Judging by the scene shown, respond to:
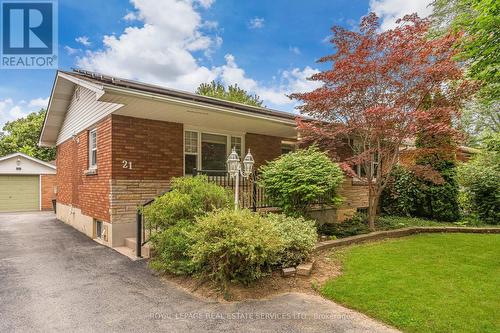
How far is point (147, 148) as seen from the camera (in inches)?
327

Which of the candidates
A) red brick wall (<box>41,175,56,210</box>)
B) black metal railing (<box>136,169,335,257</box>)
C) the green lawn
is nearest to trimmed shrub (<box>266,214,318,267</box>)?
the green lawn

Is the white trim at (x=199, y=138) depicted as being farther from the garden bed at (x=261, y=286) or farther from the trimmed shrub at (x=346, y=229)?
the garden bed at (x=261, y=286)

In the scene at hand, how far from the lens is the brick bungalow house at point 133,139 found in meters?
7.64

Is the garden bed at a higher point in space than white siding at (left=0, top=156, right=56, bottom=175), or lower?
lower

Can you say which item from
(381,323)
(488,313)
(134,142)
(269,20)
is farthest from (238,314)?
(269,20)

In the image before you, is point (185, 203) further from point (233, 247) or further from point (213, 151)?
point (213, 151)

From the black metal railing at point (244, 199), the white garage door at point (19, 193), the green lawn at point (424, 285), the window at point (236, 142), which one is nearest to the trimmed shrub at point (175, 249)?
the black metal railing at point (244, 199)

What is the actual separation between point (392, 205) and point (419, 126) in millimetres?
5207

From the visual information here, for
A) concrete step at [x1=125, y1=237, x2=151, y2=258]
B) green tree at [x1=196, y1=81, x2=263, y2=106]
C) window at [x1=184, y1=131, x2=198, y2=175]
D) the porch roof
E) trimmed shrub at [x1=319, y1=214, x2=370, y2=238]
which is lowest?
concrete step at [x1=125, y1=237, x2=151, y2=258]

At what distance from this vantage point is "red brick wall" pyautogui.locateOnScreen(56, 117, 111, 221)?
8.09 m

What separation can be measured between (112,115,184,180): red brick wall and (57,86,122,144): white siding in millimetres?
667

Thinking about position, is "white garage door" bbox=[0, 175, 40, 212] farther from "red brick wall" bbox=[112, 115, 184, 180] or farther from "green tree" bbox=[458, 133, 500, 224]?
"green tree" bbox=[458, 133, 500, 224]

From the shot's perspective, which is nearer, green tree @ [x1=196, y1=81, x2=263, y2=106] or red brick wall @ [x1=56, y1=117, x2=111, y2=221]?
red brick wall @ [x1=56, y1=117, x2=111, y2=221]

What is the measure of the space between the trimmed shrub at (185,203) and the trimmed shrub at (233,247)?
84cm
